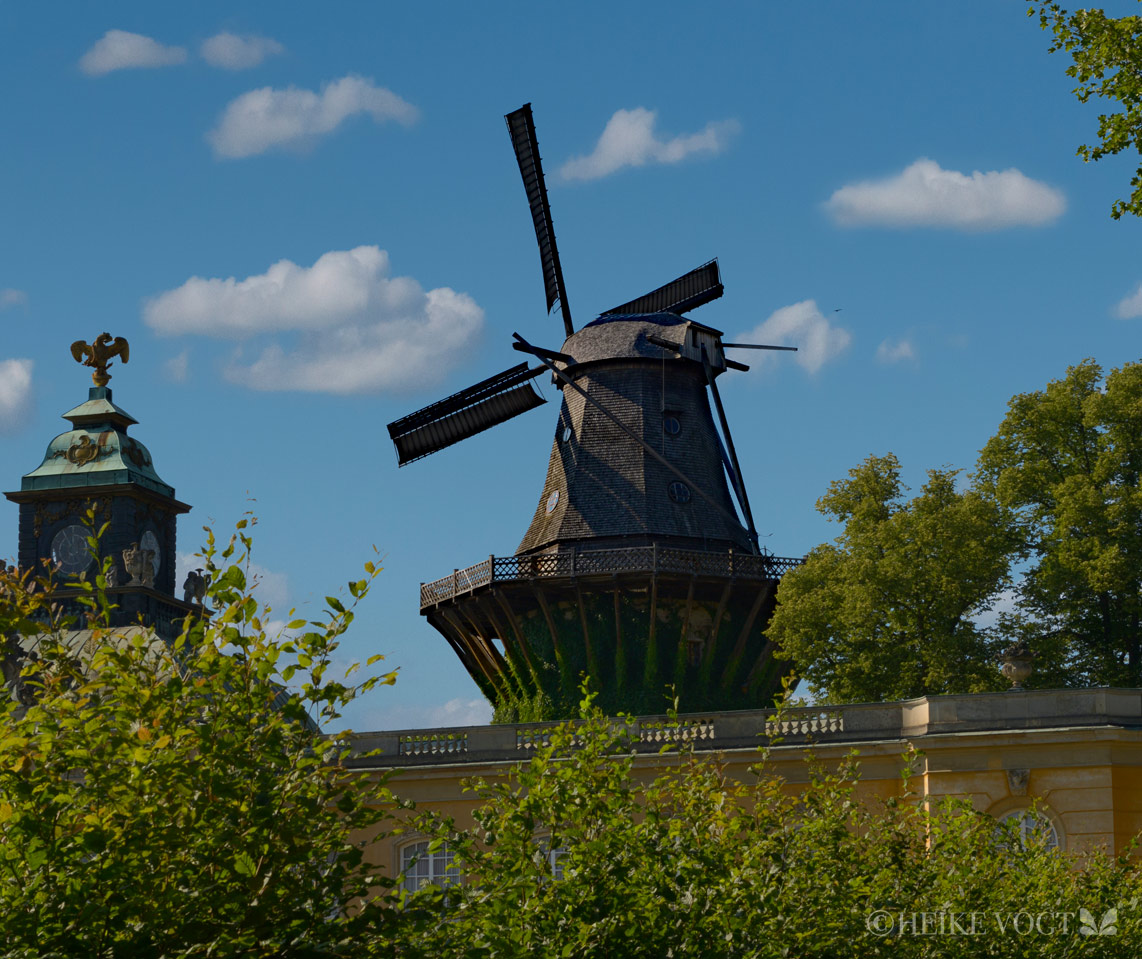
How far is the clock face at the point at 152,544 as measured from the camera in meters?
68.8

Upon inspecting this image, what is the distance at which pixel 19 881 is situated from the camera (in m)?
12.2

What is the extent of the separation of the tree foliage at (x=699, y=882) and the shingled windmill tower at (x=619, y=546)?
25213 millimetres

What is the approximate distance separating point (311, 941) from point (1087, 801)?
78.0 ft

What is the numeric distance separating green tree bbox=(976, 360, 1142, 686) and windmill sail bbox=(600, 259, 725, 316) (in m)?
13.4

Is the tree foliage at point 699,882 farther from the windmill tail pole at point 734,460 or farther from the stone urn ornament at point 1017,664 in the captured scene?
the windmill tail pole at point 734,460

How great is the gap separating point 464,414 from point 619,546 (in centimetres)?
751

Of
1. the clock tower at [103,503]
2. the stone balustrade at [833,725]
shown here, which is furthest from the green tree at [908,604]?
the clock tower at [103,503]

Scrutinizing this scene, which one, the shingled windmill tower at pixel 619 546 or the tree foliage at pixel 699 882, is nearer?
the tree foliage at pixel 699 882

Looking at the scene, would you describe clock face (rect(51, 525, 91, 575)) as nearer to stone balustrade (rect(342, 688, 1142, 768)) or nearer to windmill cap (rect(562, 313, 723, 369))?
windmill cap (rect(562, 313, 723, 369))

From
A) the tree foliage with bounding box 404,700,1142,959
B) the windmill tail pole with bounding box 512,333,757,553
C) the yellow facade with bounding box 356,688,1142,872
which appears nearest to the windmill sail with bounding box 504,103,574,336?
the windmill tail pole with bounding box 512,333,757,553

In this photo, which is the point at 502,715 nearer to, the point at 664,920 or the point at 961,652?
the point at 961,652

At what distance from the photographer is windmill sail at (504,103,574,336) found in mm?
55938

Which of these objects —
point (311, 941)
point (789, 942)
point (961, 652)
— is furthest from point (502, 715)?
point (311, 941)

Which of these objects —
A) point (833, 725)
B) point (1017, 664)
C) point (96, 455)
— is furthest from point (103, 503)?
point (1017, 664)
